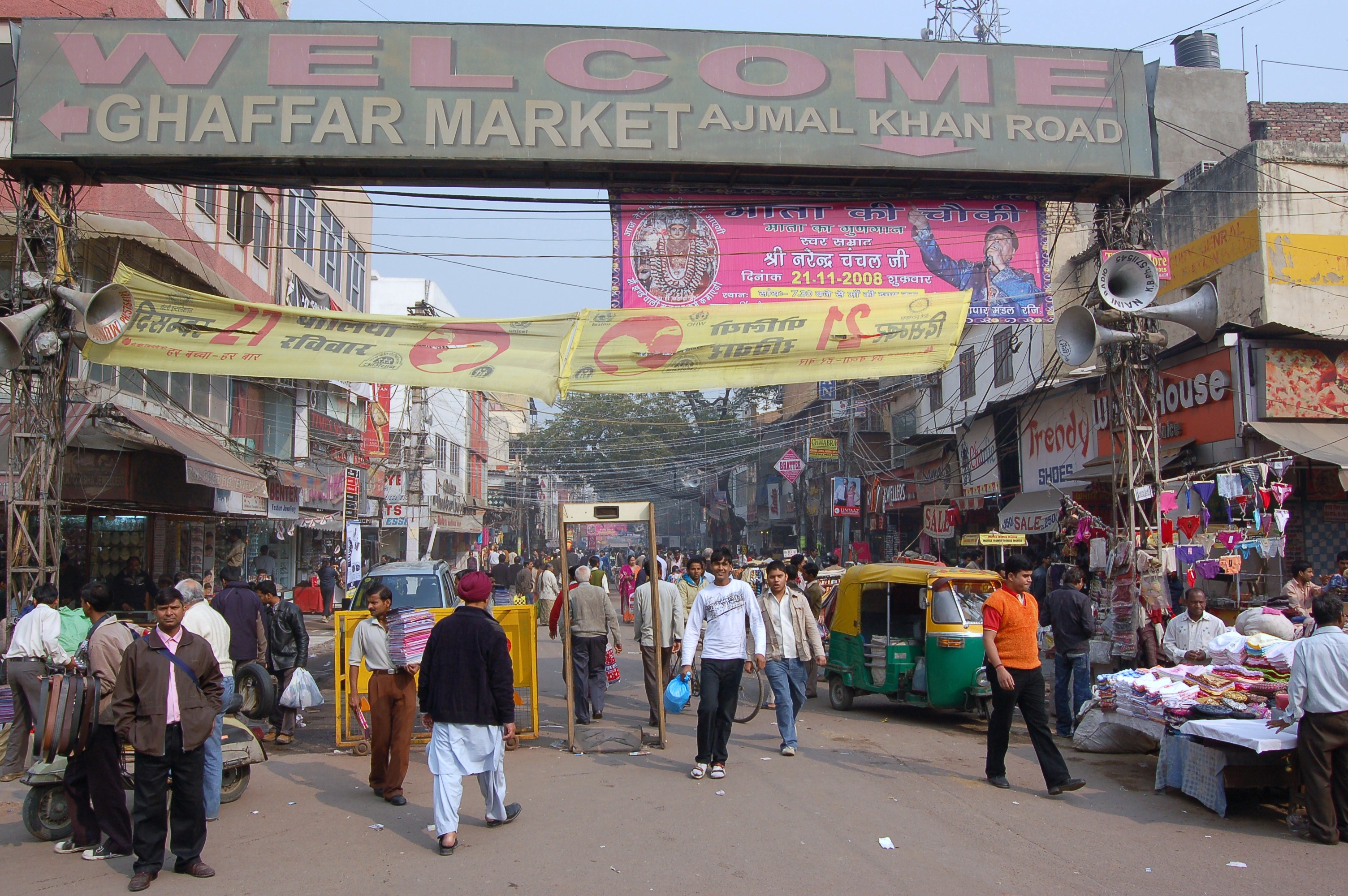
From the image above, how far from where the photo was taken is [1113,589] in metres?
11.1

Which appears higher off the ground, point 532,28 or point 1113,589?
point 532,28

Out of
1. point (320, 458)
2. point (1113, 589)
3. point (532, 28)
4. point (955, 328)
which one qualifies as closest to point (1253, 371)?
point (1113, 589)

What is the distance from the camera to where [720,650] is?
26.9 feet

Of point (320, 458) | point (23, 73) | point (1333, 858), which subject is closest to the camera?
point (1333, 858)

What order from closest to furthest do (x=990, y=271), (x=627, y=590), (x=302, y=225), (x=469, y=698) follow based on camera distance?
(x=469, y=698) → (x=990, y=271) → (x=302, y=225) → (x=627, y=590)

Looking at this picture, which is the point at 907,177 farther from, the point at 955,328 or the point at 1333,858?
the point at 1333,858

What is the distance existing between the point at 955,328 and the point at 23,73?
10.8 m

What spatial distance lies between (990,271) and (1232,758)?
6.57m

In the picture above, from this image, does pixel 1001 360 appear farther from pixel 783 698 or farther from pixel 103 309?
pixel 103 309

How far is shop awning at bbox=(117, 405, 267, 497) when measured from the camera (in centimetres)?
1404

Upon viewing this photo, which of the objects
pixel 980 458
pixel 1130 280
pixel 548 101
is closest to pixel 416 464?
pixel 980 458

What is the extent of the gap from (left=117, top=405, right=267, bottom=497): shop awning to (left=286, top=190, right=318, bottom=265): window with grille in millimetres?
8520

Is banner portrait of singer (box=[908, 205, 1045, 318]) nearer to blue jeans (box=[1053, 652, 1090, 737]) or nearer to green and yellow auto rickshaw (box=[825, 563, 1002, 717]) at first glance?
green and yellow auto rickshaw (box=[825, 563, 1002, 717])

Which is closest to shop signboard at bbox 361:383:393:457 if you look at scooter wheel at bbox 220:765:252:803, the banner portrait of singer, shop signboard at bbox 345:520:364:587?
shop signboard at bbox 345:520:364:587
